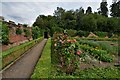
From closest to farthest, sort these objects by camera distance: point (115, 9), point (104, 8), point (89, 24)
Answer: point (89, 24) < point (115, 9) < point (104, 8)

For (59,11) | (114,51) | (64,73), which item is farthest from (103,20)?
(64,73)

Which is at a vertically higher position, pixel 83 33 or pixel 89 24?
pixel 89 24

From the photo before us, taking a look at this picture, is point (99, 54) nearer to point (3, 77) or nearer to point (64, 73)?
point (64, 73)

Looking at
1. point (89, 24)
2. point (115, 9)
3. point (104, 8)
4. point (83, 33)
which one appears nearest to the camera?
point (83, 33)

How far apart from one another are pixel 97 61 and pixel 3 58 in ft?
13.6

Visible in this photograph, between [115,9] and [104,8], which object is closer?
[115,9]

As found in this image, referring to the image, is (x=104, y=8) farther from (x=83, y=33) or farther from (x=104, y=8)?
(x=83, y=33)

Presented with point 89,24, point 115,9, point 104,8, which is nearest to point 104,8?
point 104,8

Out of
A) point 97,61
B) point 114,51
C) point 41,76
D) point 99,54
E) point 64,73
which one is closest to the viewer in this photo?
point 41,76

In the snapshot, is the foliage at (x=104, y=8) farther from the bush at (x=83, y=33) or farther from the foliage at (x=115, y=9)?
the bush at (x=83, y=33)

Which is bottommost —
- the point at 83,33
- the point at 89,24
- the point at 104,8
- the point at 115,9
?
the point at 83,33

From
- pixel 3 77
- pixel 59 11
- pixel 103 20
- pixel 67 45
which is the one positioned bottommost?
pixel 3 77

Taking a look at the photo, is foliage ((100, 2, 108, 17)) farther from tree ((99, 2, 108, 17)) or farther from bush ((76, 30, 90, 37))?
bush ((76, 30, 90, 37))

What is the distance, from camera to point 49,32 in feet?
153
